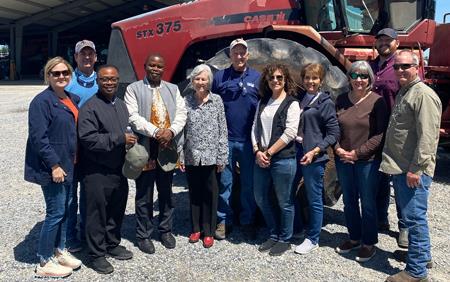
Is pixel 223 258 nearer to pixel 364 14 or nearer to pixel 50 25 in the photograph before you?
pixel 364 14

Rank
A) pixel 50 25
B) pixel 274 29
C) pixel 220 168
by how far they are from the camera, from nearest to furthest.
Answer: pixel 220 168 < pixel 274 29 < pixel 50 25

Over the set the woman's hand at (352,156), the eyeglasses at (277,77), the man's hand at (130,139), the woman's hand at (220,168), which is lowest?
the woman's hand at (220,168)

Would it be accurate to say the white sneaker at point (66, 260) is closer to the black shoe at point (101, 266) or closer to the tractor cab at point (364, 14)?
the black shoe at point (101, 266)

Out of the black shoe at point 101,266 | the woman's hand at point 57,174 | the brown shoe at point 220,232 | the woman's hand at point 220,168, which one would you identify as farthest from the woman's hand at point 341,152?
the woman's hand at point 57,174

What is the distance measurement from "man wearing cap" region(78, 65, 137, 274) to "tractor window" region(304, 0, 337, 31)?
3076mm

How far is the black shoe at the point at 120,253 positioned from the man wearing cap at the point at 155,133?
0.15 m

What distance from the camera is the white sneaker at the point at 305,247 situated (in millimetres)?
3625

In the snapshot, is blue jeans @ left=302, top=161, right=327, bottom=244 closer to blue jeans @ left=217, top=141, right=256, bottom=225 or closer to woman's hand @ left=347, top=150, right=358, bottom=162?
woman's hand @ left=347, top=150, right=358, bottom=162

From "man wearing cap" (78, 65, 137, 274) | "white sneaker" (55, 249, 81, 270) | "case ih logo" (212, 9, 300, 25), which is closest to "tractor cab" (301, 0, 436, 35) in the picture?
"case ih logo" (212, 9, 300, 25)

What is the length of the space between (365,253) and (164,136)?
6.37 feet

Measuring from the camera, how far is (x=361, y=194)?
3449 millimetres

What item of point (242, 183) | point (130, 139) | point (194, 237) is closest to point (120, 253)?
point (194, 237)

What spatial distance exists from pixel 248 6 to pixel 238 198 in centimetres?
253

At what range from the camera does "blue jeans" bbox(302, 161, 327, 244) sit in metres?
3.49
